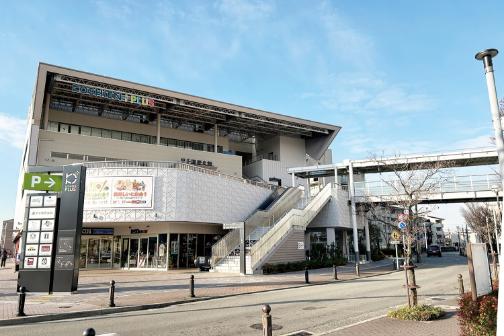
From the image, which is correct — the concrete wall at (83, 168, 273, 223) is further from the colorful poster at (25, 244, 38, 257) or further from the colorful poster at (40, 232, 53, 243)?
the colorful poster at (25, 244, 38, 257)

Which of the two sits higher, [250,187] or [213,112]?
[213,112]

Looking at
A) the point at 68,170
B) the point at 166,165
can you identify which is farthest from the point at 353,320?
the point at 166,165

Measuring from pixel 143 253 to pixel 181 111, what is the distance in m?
19.2

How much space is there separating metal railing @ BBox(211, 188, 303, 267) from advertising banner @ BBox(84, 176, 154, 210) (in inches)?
231

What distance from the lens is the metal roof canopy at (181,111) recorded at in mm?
36031

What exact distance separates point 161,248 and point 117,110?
69.9 feet

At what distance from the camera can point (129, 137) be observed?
43375 mm

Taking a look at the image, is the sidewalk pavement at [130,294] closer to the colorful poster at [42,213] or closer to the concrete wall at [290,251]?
the colorful poster at [42,213]

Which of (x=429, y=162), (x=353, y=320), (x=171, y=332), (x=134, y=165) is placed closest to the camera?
(x=171, y=332)

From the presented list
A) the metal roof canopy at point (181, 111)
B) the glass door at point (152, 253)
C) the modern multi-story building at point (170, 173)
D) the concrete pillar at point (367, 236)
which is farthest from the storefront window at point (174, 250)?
the concrete pillar at point (367, 236)

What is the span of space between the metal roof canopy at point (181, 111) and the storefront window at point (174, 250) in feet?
54.3

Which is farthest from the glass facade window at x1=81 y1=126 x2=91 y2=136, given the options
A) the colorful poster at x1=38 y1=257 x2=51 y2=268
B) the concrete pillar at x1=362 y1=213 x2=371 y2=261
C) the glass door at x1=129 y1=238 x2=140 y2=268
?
the concrete pillar at x1=362 y1=213 x2=371 y2=261

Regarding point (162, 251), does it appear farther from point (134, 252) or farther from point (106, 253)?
point (106, 253)

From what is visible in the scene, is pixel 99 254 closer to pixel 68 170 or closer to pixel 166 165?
pixel 166 165
